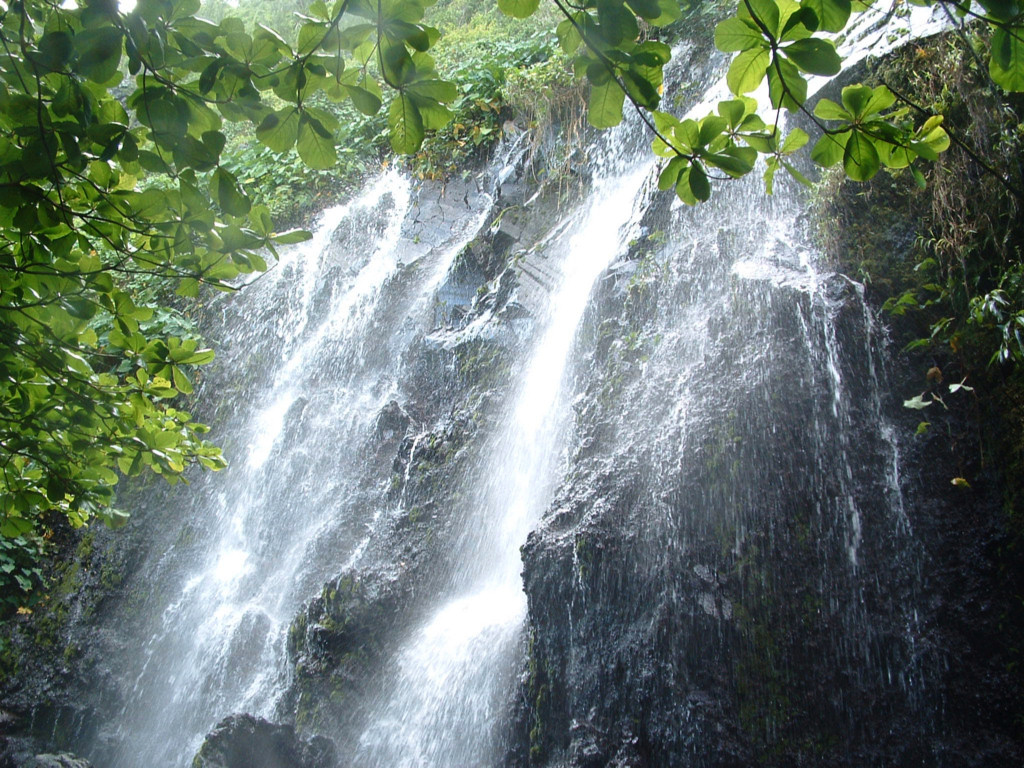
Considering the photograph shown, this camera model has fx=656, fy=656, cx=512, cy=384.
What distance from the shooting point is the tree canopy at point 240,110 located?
1.33 m

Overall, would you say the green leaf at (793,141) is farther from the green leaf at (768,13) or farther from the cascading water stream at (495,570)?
the cascading water stream at (495,570)

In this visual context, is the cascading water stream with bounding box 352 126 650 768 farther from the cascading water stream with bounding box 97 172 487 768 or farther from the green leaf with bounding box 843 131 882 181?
the green leaf with bounding box 843 131 882 181

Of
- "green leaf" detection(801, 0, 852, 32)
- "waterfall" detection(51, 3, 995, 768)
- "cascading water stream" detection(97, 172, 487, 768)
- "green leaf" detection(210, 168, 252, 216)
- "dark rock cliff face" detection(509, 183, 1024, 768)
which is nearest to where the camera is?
"green leaf" detection(801, 0, 852, 32)

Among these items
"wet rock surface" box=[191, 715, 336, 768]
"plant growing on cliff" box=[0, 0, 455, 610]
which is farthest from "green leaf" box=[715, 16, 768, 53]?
"wet rock surface" box=[191, 715, 336, 768]

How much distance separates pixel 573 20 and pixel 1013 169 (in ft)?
14.2

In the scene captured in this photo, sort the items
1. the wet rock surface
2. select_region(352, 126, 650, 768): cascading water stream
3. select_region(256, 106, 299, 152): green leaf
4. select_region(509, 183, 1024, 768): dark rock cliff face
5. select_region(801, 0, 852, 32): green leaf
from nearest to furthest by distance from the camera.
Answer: select_region(801, 0, 852, 32): green leaf < select_region(256, 106, 299, 152): green leaf < select_region(509, 183, 1024, 768): dark rock cliff face < select_region(352, 126, 650, 768): cascading water stream < the wet rock surface

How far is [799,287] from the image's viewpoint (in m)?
4.80

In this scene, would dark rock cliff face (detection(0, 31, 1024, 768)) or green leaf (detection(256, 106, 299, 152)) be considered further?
dark rock cliff face (detection(0, 31, 1024, 768))

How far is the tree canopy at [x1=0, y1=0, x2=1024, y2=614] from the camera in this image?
1335mm

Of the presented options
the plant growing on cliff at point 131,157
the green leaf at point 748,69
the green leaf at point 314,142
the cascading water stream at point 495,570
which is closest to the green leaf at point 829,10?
the green leaf at point 748,69

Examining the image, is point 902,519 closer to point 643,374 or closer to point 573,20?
point 643,374

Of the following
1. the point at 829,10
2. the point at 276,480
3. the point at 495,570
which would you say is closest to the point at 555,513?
the point at 495,570

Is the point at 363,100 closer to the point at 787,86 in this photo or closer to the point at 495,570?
the point at 787,86

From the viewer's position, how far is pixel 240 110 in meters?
1.63
